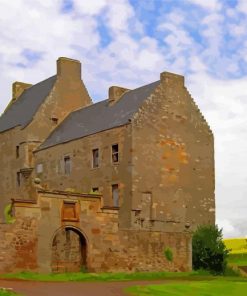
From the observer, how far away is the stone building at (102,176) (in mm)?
40531

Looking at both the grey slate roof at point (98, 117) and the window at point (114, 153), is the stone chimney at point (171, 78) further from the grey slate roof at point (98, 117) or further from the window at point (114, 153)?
the window at point (114, 153)

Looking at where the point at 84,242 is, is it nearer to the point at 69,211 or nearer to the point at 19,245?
the point at 69,211

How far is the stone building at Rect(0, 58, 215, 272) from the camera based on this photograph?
40.5 metres

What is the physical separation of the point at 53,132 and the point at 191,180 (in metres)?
14.7

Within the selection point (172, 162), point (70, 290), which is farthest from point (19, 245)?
point (172, 162)

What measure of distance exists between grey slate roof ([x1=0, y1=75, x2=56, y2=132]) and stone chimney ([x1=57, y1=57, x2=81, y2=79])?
1.11m

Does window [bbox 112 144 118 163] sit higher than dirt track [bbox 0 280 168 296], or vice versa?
window [bbox 112 144 118 163]

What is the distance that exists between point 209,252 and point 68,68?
2589 cm

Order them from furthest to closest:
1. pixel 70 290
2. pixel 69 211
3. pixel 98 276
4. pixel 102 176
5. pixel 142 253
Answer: pixel 102 176, pixel 142 253, pixel 69 211, pixel 98 276, pixel 70 290

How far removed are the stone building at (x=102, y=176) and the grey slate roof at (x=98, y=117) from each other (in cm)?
14

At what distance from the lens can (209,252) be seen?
158 ft

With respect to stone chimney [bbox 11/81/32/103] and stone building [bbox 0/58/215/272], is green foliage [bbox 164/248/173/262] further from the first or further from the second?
stone chimney [bbox 11/81/32/103]

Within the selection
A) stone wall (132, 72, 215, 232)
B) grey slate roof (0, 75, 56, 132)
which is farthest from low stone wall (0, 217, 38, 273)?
grey slate roof (0, 75, 56, 132)

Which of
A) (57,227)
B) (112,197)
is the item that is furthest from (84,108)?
(57,227)
